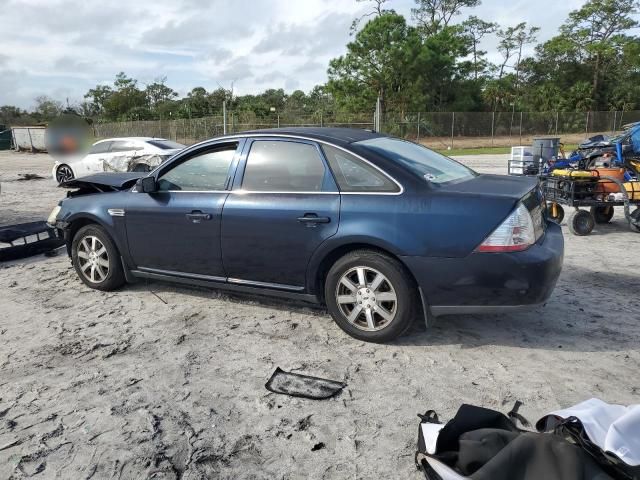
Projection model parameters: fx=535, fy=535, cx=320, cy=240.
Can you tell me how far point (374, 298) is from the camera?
3908mm

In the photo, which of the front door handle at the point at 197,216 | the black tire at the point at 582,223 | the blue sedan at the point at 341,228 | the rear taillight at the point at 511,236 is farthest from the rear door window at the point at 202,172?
the black tire at the point at 582,223

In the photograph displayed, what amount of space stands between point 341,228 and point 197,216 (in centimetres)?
135

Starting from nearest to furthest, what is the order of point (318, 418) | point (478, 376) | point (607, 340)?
point (318, 418) → point (478, 376) → point (607, 340)

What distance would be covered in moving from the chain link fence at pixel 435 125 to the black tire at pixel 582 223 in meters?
25.2

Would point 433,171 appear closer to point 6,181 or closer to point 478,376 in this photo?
point 478,376

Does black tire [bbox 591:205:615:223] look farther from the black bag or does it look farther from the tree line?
the tree line

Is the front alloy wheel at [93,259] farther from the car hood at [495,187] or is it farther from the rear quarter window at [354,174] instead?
the car hood at [495,187]

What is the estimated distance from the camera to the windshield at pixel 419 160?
4109 millimetres

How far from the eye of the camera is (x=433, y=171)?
4.23 metres

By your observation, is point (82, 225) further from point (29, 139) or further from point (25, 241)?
point (29, 139)

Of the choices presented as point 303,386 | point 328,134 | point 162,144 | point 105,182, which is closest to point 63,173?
point 162,144

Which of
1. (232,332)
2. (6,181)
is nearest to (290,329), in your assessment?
(232,332)

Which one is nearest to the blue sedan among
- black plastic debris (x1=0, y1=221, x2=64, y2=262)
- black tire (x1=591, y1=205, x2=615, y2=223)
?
black plastic debris (x1=0, y1=221, x2=64, y2=262)

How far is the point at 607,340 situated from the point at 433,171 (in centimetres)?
181
